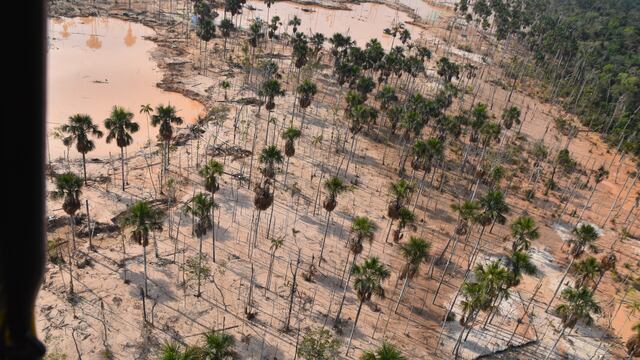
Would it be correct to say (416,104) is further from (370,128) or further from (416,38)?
(416,38)

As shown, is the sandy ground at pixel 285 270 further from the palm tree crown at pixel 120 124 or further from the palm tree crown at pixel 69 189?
the palm tree crown at pixel 120 124

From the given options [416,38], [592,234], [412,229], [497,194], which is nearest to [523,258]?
[497,194]

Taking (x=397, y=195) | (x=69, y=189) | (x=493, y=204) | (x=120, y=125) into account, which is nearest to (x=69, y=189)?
(x=69, y=189)

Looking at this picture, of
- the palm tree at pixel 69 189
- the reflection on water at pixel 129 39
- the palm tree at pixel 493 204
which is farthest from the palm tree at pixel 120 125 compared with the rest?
the reflection on water at pixel 129 39

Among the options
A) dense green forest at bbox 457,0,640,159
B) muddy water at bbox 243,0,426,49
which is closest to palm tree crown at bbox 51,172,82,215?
dense green forest at bbox 457,0,640,159

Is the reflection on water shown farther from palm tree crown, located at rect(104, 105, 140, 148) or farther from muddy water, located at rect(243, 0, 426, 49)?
palm tree crown, located at rect(104, 105, 140, 148)

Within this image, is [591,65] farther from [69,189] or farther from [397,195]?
[69,189]

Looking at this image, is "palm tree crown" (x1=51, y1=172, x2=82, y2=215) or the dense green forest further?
the dense green forest
